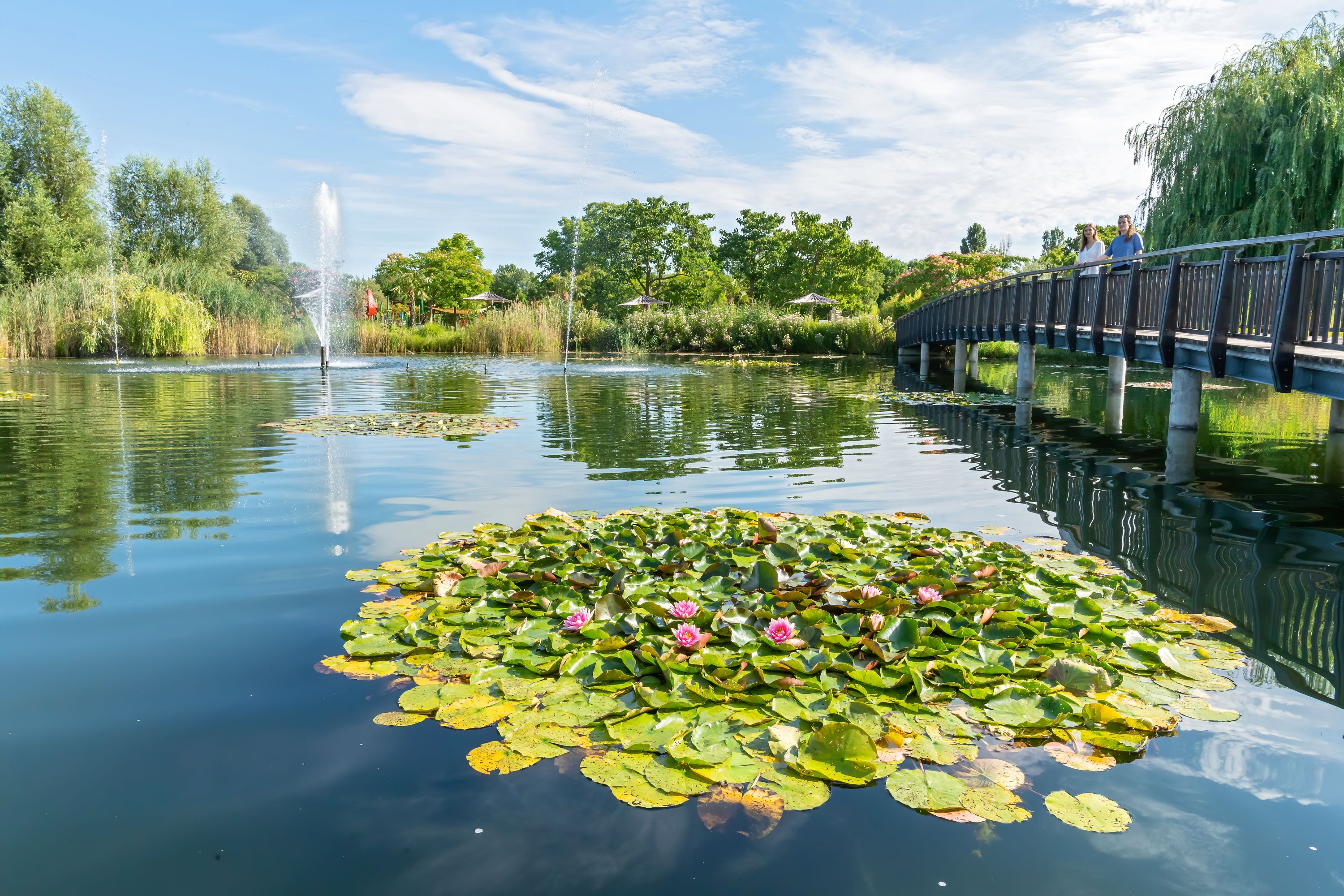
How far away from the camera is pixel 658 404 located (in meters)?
15.9

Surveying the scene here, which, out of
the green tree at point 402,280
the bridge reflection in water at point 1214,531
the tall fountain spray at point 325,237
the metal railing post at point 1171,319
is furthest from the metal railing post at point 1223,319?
the green tree at point 402,280

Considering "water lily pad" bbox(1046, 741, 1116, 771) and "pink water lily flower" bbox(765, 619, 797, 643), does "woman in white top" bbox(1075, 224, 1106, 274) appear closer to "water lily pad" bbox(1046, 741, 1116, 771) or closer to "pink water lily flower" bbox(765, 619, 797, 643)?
"pink water lily flower" bbox(765, 619, 797, 643)

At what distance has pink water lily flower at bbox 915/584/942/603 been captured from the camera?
4141mm

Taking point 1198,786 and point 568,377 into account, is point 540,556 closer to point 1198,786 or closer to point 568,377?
point 1198,786

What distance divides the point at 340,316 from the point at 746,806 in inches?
1524

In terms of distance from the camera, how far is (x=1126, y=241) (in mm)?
13070

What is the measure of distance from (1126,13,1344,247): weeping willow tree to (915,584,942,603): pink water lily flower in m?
14.3

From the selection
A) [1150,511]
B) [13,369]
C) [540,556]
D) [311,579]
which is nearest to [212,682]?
[311,579]

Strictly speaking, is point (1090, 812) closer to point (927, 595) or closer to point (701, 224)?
point (927, 595)

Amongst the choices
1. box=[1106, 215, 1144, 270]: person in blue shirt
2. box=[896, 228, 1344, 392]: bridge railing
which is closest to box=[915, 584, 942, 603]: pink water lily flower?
box=[896, 228, 1344, 392]: bridge railing

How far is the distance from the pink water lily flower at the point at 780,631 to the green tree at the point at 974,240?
9459cm

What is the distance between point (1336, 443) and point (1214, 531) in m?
4.79

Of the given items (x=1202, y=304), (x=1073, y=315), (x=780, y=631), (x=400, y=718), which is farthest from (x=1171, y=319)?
(x=400, y=718)

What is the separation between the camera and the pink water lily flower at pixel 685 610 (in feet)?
12.6
